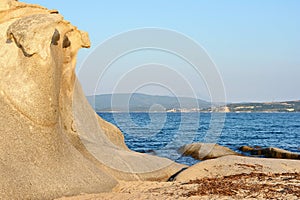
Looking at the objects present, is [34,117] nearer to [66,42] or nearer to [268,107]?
[66,42]

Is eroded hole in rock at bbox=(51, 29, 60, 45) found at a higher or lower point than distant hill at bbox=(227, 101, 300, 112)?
higher

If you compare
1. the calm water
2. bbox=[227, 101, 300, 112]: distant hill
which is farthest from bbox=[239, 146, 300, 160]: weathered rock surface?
bbox=[227, 101, 300, 112]: distant hill

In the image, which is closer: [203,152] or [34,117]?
Answer: [34,117]

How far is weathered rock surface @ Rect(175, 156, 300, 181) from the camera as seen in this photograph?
1453 cm

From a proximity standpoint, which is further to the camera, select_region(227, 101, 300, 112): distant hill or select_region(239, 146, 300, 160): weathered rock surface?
select_region(227, 101, 300, 112): distant hill

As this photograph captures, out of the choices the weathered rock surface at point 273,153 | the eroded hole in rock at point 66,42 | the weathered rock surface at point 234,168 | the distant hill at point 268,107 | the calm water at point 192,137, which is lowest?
the distant hill at point 268,107

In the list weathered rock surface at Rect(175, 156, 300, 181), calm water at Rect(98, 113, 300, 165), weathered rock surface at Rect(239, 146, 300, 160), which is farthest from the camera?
calm water at Rect(98, 113, 300, 165)

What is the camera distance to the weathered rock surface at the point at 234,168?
1453 cm

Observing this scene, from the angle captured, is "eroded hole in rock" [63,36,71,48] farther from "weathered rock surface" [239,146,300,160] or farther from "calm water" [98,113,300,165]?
"weathered rock surface" [239,146,300,160]

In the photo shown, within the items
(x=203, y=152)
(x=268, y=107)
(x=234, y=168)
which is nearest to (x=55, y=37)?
(x=234, y=168)

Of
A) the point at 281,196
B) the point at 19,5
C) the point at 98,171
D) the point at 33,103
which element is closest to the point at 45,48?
the point at 33,103

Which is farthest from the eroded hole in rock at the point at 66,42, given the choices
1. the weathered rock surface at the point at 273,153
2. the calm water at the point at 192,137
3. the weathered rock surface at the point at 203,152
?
the weathered rock surface at the point at 273,153

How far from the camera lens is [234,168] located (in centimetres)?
1500

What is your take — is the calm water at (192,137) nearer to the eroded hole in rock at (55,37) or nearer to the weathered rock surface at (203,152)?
the weathered rock surface at (203,152)
